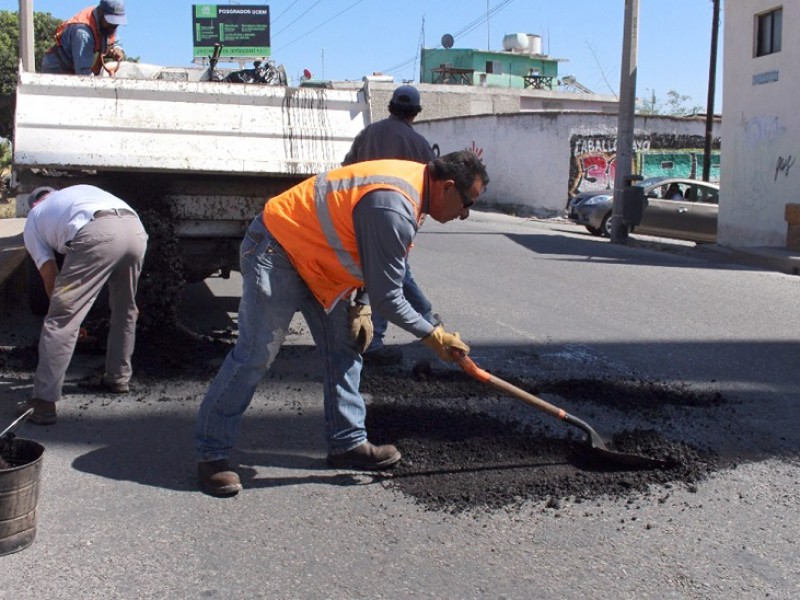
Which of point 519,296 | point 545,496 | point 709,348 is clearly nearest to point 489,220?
point 519,296

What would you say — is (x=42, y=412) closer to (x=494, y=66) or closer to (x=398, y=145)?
(x=398, y=145)

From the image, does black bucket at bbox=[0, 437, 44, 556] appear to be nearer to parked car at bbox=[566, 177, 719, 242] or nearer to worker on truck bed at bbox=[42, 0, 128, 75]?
worker on truck bed at bbox=[42, 0, 128, 75]

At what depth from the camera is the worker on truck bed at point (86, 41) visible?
7930 millimetres

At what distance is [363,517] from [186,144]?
151 inches

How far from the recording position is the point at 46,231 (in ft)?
17.1

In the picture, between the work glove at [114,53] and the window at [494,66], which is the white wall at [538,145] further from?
the window at [494,66]

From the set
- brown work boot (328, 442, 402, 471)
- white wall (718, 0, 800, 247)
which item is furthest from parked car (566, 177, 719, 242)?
brown work boot (328, 442, 402, 471)

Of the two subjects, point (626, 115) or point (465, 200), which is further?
point (626, 115)

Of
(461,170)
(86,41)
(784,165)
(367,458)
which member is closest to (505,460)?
(367,458)

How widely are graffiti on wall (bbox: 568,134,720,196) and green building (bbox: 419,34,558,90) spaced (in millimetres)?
29861

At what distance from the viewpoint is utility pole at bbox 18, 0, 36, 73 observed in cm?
1341

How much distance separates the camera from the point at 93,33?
800cm

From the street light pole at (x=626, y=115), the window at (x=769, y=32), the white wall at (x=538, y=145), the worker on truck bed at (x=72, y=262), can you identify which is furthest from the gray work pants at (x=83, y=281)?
the white wall at (x=538, y=145)

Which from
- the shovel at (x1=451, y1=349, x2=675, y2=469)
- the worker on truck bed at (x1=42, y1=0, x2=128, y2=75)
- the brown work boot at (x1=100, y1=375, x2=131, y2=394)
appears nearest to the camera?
the shovel at (x1=451, y1=349, x2=675, y2=469)
